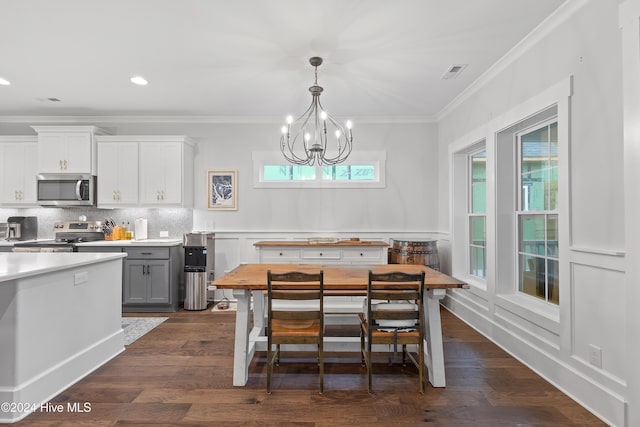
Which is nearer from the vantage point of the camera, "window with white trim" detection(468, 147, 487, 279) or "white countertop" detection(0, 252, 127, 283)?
"white countertop" detection(0, 252, 127, 283)

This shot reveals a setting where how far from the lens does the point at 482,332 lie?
12.3 feet

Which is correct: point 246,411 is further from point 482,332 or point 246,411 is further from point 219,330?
point 482,332

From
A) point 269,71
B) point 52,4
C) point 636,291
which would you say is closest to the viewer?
point 636,291

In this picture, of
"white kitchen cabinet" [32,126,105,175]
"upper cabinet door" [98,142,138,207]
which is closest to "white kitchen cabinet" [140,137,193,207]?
"upper cabinet door" [98,142,138,207]

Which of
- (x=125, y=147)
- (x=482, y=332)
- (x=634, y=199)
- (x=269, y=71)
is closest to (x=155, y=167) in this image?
(x=125, y=147)

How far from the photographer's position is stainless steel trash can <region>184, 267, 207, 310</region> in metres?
4.73

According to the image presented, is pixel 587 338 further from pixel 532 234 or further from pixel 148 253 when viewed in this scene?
pixel 148 253

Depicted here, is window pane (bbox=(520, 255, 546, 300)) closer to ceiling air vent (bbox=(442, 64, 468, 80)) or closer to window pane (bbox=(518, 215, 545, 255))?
window pane (bbox=(518, 215, 545, 255))

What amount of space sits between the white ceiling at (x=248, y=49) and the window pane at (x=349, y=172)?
993 millimetres

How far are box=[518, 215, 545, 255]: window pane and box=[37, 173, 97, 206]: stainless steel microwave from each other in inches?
214

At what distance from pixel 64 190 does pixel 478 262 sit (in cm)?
569

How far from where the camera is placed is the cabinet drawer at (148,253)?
15.2 feet

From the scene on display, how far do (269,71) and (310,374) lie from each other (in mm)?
2907

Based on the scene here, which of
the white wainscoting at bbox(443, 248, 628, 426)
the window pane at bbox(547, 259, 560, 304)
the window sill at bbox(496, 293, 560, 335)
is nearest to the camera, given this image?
the white wainscoting at bbox(443, 248, 628, 426)
